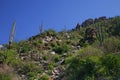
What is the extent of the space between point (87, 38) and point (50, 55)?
19.7 ft

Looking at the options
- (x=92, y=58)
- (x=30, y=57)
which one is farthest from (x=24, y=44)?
(x=92, y=58)

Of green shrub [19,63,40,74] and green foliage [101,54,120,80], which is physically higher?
green shrub [19,63,40,74]

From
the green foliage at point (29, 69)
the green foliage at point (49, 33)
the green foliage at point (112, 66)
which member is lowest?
the green foliage at point (112, 66)

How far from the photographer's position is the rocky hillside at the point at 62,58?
18.2 meters

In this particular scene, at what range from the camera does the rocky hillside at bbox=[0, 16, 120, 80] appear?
18234 mm

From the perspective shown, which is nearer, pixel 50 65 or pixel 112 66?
pixel 112 66

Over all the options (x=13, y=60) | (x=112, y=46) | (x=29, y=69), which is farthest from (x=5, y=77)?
(x=112, y=46)

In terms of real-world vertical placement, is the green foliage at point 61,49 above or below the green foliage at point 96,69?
above

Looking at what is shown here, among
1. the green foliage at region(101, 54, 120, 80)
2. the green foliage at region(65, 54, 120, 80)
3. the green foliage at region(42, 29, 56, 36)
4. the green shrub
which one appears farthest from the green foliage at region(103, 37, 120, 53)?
the green foliage at region(42, 29, 56, 36)

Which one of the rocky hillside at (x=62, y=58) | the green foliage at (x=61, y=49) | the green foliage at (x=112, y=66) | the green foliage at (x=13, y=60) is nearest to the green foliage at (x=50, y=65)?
the rocky hillside at (x=62, y=58)

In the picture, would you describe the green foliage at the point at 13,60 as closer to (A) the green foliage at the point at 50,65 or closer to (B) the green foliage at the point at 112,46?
(A) the green foliage at the point at 50,65

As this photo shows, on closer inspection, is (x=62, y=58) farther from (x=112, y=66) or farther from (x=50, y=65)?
(x=112, y=66)

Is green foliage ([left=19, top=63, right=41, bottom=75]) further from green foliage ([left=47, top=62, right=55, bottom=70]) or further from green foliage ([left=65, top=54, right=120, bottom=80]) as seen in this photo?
green foliage ([left=65, top=54, right=120, bottom=80])

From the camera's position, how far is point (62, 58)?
25500mm
